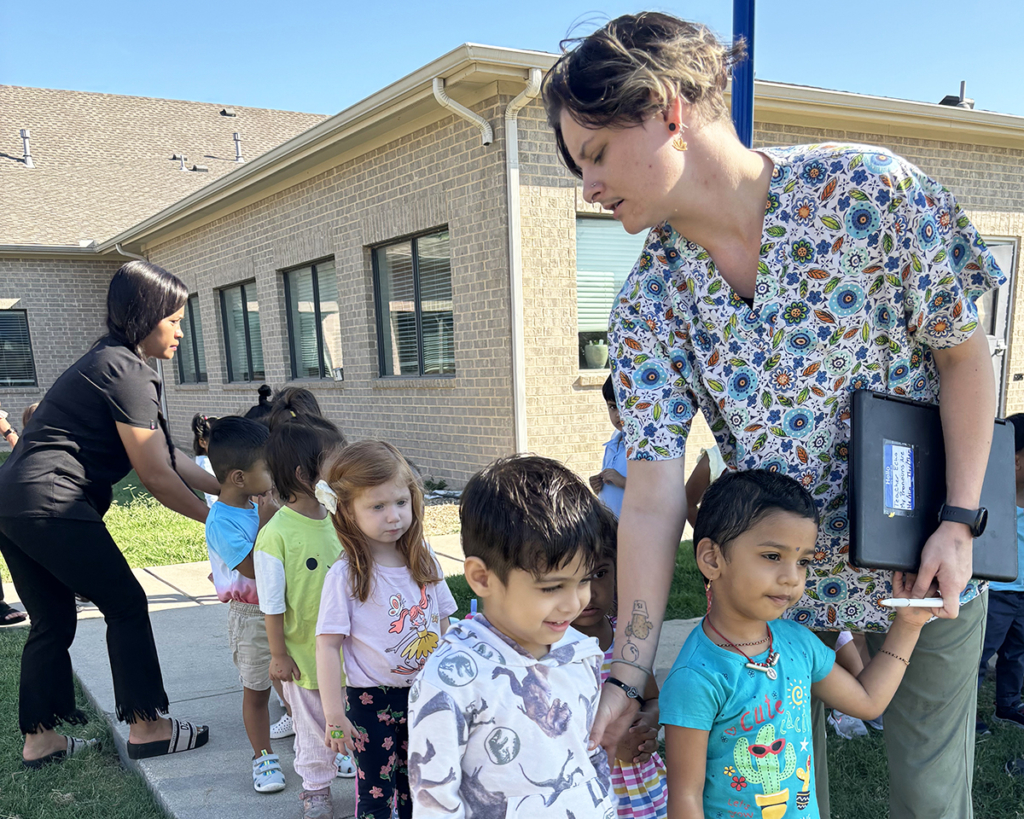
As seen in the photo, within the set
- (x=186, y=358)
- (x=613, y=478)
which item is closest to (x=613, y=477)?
(x=613, y=478)

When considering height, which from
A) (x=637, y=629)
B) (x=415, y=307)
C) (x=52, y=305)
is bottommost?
(x=637, y=629)

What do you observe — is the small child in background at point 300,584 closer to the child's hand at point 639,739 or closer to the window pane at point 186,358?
the child's hand at point 639,739

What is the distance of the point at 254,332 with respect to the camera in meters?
13.2

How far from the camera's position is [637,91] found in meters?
1.48

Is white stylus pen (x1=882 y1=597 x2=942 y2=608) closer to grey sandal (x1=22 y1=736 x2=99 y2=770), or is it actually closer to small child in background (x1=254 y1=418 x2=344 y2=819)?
small child in background (x1=254 y1=418 x2=344 y2=819)

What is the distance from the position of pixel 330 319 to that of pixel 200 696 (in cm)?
766

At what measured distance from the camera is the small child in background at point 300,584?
272cm

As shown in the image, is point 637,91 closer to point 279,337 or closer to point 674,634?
point 674,634

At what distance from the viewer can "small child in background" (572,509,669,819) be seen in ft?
5.59

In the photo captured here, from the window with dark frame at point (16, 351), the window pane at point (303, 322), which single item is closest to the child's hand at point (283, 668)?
the window pane at point (303, 322)

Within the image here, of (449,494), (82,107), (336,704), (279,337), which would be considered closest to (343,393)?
(279,337)

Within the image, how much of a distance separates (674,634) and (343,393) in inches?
288

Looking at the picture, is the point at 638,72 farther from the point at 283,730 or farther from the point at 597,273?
the point at 597,273

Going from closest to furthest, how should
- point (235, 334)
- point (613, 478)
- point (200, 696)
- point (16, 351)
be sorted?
1. point (200, 696)
2. point (613, 478)
3. point (235, 334)
4. point (16, 351)
